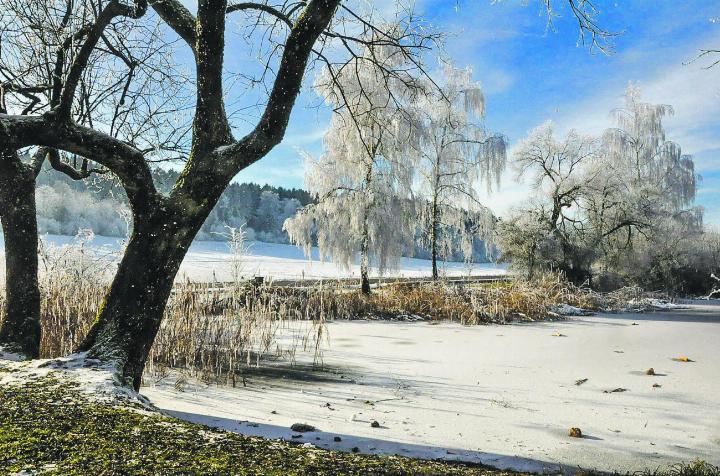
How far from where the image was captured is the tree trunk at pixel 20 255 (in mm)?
4703

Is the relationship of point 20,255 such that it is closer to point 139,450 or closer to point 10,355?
point 10,355

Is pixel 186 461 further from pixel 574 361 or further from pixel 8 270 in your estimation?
pixel 574 361

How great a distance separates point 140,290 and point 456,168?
45.1 feet

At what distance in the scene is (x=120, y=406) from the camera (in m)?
2.34

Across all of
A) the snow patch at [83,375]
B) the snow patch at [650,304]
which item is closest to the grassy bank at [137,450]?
the snow patch at [83,375]

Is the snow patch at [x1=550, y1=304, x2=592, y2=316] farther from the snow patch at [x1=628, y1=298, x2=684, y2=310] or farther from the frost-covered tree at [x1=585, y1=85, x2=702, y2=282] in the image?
the frost-covered tree at [x1=585, y1=85, x2=702, y2=282]

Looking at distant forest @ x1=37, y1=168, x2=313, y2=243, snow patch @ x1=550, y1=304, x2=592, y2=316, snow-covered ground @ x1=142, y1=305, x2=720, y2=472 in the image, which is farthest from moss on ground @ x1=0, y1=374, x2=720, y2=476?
distant forest @ x1=37, y1=168, x2=313, y2=243

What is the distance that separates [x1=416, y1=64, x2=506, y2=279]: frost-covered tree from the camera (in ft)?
51.6

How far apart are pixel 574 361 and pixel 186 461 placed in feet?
16.8

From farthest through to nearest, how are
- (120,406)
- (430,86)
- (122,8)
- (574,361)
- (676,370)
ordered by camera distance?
(430,86)
(574,361)
(676,370)
(122,8)
(120,406)

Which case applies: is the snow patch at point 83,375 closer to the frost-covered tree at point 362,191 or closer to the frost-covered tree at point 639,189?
the frost-covered tree at point 362,191

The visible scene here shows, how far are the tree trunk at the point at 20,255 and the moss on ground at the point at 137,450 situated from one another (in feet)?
9.56

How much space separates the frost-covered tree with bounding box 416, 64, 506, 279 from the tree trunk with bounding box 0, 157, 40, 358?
11499 mm

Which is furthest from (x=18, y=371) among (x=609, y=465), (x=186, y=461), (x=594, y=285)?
(x=594, y=285)
